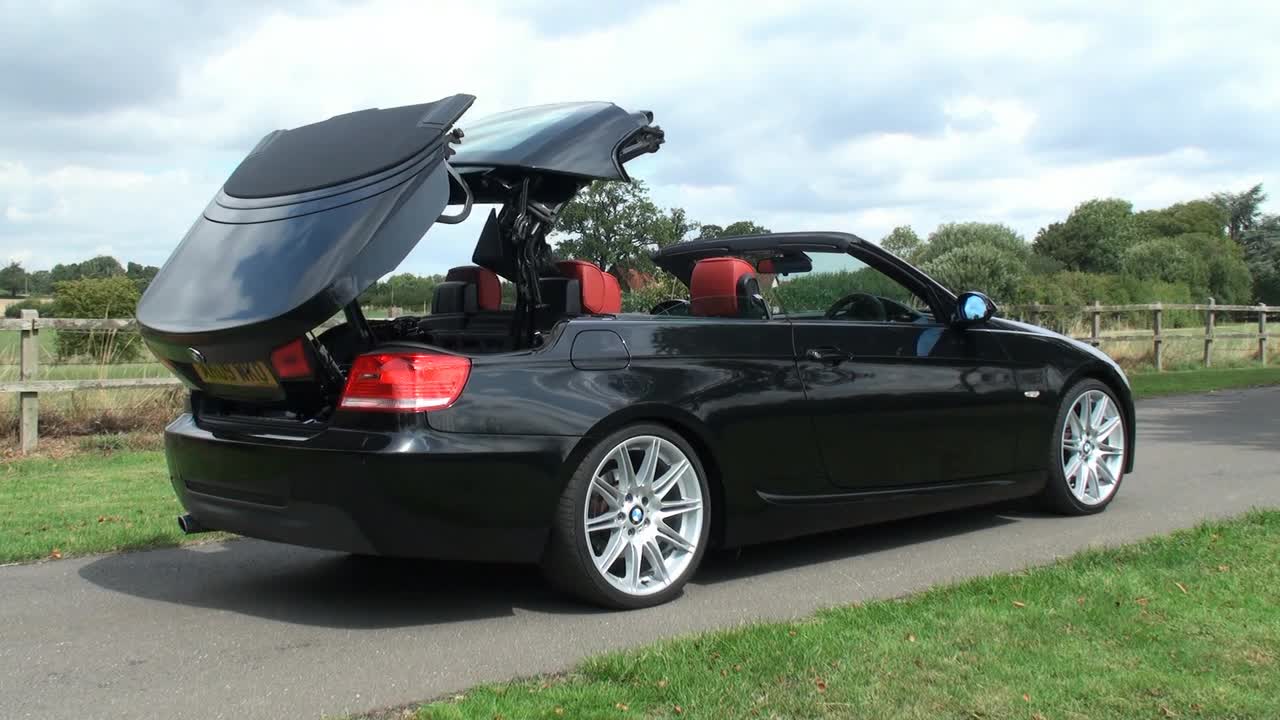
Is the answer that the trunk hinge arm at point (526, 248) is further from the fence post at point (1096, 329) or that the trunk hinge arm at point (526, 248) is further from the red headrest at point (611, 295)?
the fence post at point (1096, 329)

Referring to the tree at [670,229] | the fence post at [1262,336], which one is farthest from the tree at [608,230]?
the fence post at [1262,336]

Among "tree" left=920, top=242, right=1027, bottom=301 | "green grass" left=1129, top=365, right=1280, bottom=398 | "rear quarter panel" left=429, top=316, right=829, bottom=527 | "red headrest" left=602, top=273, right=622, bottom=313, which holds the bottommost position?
"green grass" left=1129, top=365, right=1280, bottom=398

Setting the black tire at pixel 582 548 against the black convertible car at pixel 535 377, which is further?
the black tire at pixel 582 548

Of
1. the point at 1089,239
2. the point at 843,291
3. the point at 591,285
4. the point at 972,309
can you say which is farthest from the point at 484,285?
the point at 1089,239

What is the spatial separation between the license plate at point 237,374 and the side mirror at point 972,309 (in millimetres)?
3479

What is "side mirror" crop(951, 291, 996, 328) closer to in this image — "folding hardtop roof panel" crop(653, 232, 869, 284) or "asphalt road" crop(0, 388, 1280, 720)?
"folding hardtop roof panel" crop(653, 232, 869, 284)

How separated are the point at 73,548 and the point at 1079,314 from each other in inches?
→ 754

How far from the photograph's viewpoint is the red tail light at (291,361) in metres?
4.46

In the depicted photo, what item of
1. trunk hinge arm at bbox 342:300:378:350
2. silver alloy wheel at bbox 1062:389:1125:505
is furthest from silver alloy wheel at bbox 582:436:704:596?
silver alloy wheel at bbox 1062:389:1125:505

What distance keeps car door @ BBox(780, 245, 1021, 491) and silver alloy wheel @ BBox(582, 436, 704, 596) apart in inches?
31.3

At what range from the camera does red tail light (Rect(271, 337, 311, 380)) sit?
446 centimetres

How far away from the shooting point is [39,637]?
457cm

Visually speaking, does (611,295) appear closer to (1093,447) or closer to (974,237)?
(1093,447)

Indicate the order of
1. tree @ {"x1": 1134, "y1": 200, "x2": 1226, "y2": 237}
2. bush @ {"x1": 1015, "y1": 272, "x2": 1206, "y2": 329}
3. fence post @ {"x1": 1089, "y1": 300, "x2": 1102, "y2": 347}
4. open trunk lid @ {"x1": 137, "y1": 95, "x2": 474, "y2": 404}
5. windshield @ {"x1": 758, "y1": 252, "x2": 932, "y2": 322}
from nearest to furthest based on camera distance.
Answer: open trunk lid @ {"x1": 137, "y1": 95, "x2": 474, "y2": 404}
windshield @ {"x1": 758, "y1": 252, "x2": 932, "y2": 322}
fence post @ {"x1": 1089, "y1": 300, "x2": 1102, "y2": 347}
bush @ {"x1": 1015, "y1": 272, "x2": 1206, "y2": 329}
tree @ {"x1": 1134, "y1": 200, "x2": 1226, "y2": 237}
